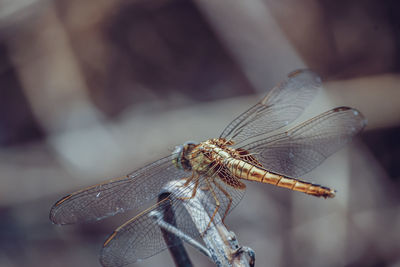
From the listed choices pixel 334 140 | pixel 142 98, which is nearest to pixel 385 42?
pixel 334 140

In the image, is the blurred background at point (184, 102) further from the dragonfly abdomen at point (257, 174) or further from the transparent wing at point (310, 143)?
the dragonfly abdomen at point (257, 174)

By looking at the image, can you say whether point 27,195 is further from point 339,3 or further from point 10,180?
point 339,3

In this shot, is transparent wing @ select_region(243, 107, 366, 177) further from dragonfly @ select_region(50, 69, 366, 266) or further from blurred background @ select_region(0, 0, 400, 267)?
blurred background @ select_region(0, 0, 400, 267)

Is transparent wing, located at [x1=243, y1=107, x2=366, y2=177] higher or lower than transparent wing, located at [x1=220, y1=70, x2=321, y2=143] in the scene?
lower

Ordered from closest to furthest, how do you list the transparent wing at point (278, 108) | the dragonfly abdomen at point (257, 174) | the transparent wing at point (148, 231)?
1. the transparent wing at point (148, 231)
2. the dragonfly abdomen at point (257, 174)
3. the transparent wing at point (278, 108)

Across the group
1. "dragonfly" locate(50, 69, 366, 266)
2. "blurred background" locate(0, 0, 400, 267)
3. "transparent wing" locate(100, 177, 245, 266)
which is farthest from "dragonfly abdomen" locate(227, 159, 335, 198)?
"blurred background" locate(0, 0, 400, 267)

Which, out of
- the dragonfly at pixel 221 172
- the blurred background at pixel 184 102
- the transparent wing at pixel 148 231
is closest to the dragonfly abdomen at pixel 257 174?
the dragonfly at pixel 221 172

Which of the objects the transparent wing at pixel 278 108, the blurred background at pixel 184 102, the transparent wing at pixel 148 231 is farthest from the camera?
the blurred background at pixel 184 102
